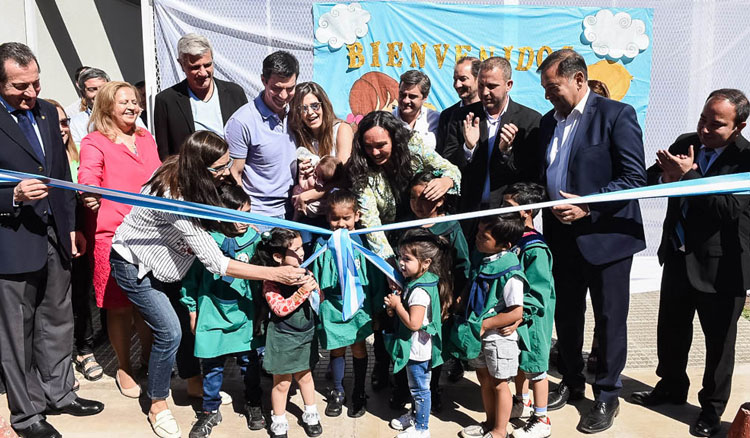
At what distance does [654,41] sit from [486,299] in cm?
440

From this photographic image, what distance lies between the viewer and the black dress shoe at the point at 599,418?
12.6ft

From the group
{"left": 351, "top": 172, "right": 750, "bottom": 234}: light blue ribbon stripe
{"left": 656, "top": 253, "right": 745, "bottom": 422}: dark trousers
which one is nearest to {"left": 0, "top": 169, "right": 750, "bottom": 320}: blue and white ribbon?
{"left": 351, "top": 172, "right": 750, "bottom": 234}: light blue ribbon stripe

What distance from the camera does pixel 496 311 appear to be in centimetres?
354

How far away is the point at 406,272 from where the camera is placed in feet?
11.8

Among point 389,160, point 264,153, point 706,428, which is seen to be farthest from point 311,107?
point 706,428

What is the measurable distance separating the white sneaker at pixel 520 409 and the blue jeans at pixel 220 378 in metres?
1.57

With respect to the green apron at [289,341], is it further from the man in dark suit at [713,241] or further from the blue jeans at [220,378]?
the man in dark suit at [713,241]

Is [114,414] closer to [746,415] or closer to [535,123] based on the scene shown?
[535,123]

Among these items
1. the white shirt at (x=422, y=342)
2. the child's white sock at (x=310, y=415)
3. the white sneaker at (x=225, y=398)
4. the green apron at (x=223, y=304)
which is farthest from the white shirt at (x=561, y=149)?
the white sneaker at (x=225, y=398)

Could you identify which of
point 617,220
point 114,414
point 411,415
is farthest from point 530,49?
point 114,414

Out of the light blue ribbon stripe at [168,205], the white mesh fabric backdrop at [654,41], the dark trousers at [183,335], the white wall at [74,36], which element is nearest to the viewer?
the light blue ribbon stripe at [168,205]

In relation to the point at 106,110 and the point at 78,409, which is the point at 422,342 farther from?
the point at 106,110

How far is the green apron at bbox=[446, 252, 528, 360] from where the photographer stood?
3488 mm

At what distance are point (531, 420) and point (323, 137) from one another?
2169mm
